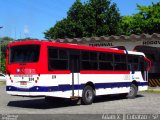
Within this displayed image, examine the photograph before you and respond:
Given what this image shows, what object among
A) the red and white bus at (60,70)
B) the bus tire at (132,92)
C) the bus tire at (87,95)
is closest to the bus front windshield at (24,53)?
the red and white bus at (60,70)

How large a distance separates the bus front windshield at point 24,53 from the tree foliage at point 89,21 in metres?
31.0

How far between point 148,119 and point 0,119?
15.5 feet

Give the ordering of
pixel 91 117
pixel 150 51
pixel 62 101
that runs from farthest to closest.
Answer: pixel 150 51 → pixel 62 101 → pixel 91 117

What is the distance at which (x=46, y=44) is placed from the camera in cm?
1725

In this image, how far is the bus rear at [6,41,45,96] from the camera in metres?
17.2

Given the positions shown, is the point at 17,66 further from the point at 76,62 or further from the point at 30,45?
the point at 76,62

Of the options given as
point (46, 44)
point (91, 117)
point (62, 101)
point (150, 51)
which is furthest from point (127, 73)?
point (150, 51)

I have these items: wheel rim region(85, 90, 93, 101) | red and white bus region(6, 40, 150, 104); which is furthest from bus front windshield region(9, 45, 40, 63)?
wheel rim region(85, 90, 93, 101)

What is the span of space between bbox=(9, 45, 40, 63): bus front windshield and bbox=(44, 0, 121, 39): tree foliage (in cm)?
3100

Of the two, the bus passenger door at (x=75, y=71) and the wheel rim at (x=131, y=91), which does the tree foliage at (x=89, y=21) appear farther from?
the bus passenger door at (x=75, y=71)

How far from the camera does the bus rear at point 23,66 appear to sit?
56.4ft

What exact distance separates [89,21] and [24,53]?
3211 cm

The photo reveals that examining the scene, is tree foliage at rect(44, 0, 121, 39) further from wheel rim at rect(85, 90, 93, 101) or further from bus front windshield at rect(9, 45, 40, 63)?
bus front windshield at rect(9, 45, 40, 63)

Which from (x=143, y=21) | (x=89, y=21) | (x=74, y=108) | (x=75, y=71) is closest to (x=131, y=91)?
(x=75, y=71)
